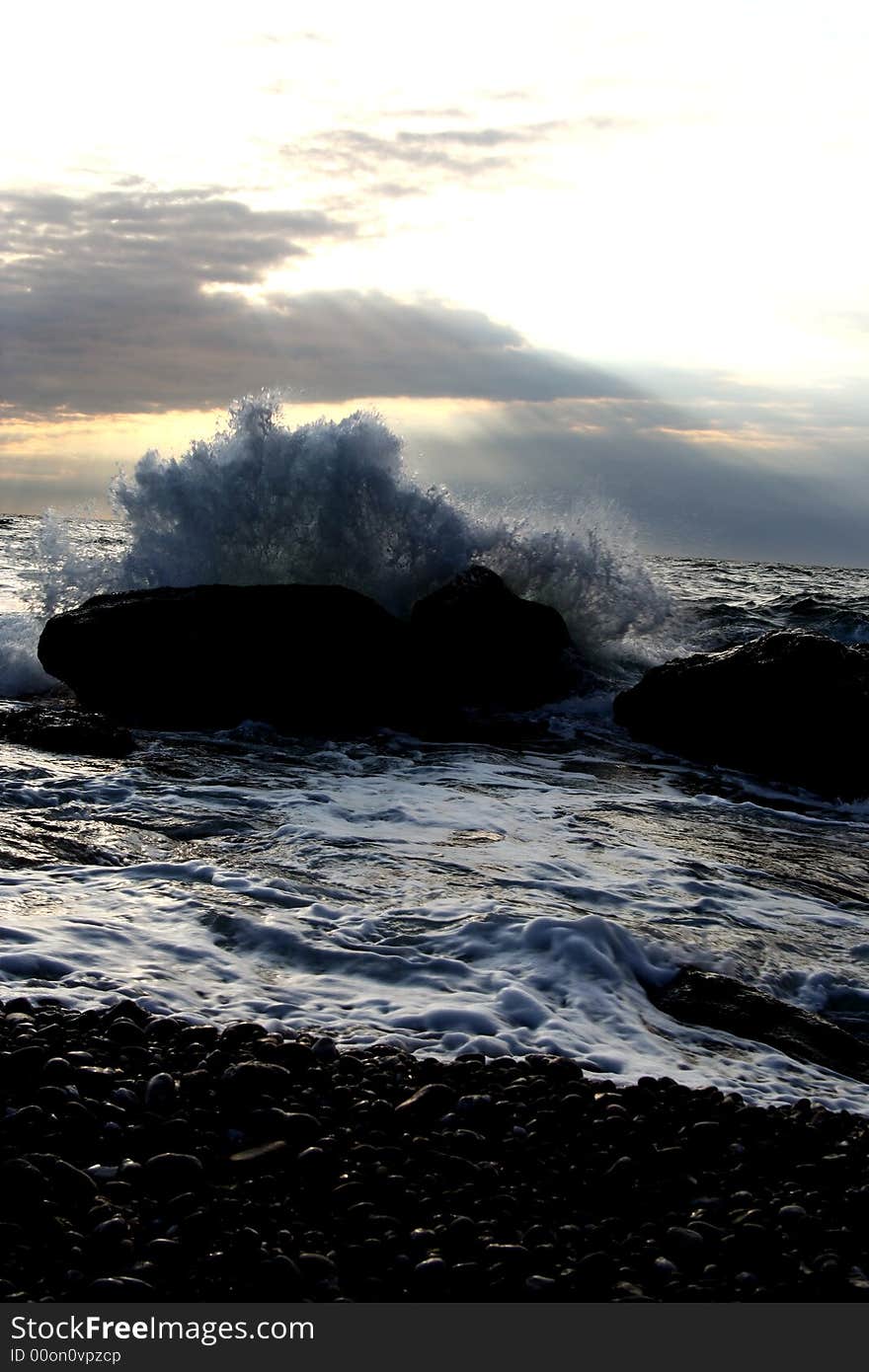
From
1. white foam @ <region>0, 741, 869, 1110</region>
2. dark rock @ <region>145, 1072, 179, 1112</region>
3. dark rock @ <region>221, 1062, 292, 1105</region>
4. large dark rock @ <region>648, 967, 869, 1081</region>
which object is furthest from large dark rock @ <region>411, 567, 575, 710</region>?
dark rock @ <region>145, 1072, 179, 1112</region>

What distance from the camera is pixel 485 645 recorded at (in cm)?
1326

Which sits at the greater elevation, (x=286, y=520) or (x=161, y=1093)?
(x=286, y=520)

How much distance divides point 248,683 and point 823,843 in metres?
6.38

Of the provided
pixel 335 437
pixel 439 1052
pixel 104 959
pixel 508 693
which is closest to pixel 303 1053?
pixel 439 1052

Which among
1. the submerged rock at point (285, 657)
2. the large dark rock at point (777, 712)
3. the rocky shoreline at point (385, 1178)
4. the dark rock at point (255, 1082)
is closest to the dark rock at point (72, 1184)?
the rocky shoreline at point (385, 1178)

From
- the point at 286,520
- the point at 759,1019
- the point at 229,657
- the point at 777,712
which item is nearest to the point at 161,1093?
the point at 759,1019

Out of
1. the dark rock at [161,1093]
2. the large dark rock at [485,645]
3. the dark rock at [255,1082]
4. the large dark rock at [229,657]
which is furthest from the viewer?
the large dark rock at [485,645]

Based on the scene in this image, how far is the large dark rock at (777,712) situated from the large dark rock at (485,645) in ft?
6.27

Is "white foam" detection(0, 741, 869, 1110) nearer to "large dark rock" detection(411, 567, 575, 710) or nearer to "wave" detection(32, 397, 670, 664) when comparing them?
"large dark rock" detection(411, 567, 575, 710)

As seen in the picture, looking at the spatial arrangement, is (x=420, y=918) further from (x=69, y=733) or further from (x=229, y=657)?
(x=229, y=657)

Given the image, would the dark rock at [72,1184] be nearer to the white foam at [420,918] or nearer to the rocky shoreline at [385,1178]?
the rocky shoreline at [385,1178]

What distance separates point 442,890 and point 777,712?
5.63 metres

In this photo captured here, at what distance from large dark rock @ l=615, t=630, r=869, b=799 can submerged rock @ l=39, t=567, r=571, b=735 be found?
90.8 inches

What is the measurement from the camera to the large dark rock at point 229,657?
12.0 metres
